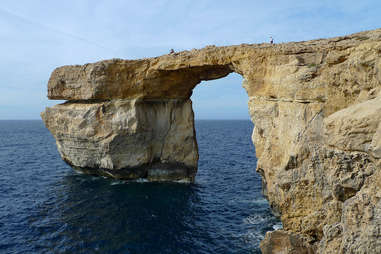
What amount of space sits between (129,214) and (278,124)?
11886 mm

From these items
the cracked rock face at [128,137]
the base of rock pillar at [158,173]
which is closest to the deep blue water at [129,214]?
the base of rock pillar at [158,173]

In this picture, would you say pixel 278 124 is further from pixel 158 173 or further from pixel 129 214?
pixel 158 173

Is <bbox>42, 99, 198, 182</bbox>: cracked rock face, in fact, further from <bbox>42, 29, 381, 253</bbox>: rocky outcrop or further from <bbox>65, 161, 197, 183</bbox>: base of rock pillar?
<bbox>42, 29, 381, 253</bbox>: rocky outcrop

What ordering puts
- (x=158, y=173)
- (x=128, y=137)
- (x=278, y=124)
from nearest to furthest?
(x=278, y=124), (x=128, y=137), (x=158, y=173)

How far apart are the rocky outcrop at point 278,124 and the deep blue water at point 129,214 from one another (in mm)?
2170

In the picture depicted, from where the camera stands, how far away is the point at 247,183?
25.0 meters

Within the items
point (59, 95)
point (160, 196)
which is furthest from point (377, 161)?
point (59, 95)

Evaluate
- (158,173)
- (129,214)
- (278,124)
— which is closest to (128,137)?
(158,173)

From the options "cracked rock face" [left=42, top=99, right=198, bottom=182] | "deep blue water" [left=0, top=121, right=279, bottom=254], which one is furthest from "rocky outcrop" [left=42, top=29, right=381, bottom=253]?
"deep blue water" [left=0, top=121, right=279, bottom=254]

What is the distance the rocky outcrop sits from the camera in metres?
8.73

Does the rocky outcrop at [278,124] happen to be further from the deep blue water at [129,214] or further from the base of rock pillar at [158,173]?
the deep blue water at [129,214]

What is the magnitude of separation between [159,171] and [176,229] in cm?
1018

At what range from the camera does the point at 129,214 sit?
1814cm

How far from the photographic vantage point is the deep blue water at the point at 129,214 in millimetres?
14609
